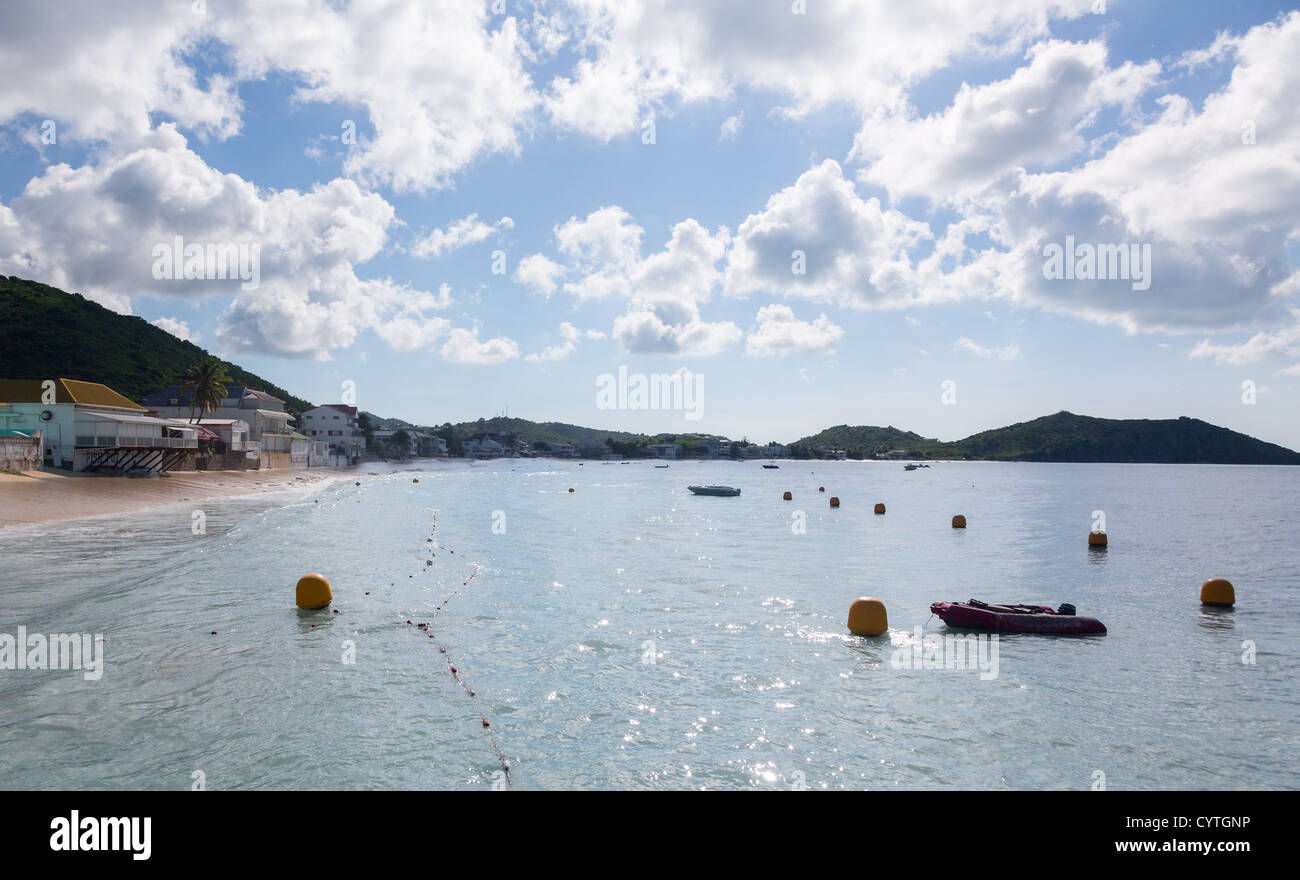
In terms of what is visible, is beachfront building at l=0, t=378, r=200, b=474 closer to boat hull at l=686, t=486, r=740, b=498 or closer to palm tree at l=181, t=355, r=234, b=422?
palm tree at l=181, t=355, r=234, b=422

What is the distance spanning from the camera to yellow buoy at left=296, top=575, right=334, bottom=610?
2097 cm

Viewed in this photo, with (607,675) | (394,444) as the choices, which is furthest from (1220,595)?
(394,444)

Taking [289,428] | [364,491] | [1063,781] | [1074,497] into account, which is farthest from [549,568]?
[289,428]

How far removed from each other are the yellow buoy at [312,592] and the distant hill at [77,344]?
94760mm

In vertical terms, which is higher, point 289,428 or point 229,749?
point 289,428

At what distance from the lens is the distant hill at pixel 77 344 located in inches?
3597

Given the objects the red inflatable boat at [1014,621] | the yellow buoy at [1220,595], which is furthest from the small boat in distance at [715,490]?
the red inflatable boat at [1014,621]

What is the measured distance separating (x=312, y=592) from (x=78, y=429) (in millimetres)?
53040

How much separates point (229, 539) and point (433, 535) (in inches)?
419

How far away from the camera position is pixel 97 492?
1879 inches

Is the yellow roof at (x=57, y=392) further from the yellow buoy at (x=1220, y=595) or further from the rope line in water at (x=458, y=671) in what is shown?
the yellow buoy at (x=1220, y=595)

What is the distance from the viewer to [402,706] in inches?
532
